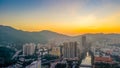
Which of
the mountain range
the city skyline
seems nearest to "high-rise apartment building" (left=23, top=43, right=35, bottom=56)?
the mountain range

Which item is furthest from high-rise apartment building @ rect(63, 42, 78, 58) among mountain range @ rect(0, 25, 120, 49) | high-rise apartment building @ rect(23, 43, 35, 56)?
high-rise apartment building @ rect(23, 43, 35, 56)

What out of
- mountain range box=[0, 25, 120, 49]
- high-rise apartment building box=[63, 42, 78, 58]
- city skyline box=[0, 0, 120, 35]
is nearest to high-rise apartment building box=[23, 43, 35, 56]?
mountain range box=[0, 25, 120, 49]

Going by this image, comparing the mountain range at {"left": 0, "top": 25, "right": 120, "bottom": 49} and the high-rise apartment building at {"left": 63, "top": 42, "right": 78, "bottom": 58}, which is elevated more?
the mountain range at {"left": 0, "top": 25, "right": 120, "bottom": 49}

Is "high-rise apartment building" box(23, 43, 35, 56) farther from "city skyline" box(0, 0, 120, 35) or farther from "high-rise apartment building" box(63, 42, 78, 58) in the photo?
"high-rise apartment building" box(63, 42, 78, 58)

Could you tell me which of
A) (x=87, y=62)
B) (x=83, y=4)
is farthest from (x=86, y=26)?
(x=87, y=62)

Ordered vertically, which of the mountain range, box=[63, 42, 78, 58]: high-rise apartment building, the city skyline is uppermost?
the city skyline

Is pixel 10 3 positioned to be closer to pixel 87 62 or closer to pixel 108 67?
pixel 87 62
